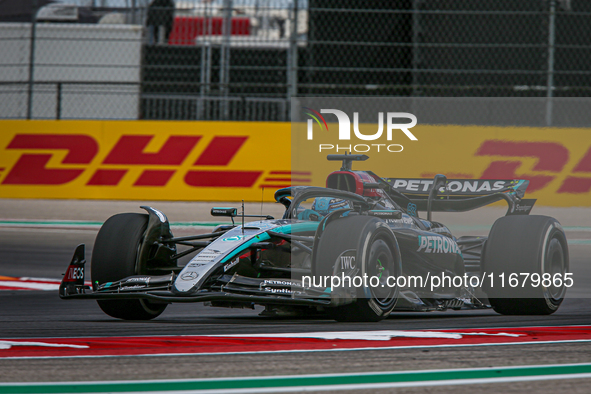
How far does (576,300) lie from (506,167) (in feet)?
14.5

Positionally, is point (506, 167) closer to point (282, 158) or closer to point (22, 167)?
point (282, 158)

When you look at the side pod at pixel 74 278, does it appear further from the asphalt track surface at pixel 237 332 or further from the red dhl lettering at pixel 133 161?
the red dhl lettering at pixel 133 161

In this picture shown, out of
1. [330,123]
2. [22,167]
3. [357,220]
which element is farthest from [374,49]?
[357,220]

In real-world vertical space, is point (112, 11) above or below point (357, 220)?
above

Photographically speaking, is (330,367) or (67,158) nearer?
(330,367)

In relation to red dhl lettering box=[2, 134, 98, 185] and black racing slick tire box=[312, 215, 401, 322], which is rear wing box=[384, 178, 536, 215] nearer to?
black racing slick tire box=[312, 215, 401, 322]

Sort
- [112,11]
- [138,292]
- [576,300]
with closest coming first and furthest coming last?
[138,292], [576,300], [112,11]

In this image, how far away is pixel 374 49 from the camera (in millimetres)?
13086

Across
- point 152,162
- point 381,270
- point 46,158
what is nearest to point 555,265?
point 381,270

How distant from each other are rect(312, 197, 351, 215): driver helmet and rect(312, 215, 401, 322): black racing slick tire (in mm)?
596

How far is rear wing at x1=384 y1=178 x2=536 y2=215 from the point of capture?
688 centimetres

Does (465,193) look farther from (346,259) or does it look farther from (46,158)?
(46,158)

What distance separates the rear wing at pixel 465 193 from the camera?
6.88m

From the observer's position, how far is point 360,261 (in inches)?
206
